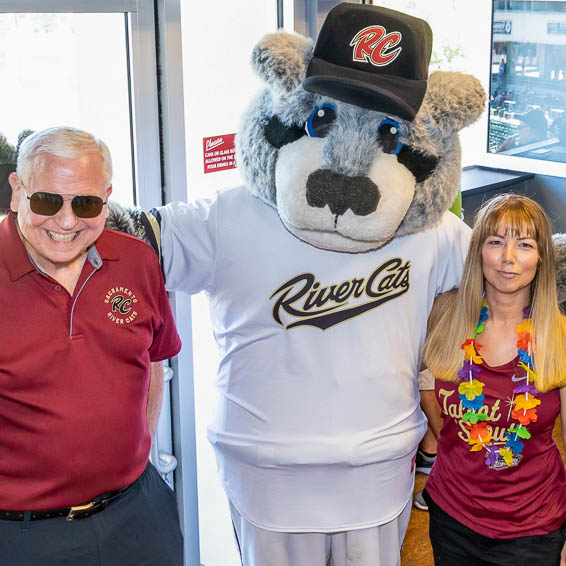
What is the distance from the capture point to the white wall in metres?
2.37

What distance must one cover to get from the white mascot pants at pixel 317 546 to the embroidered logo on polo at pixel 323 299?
22.2 inches

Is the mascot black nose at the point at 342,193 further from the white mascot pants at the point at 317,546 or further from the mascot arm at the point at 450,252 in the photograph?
the white mascot pants at the point at 317,546

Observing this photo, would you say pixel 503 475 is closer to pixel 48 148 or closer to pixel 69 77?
pixel 48 148

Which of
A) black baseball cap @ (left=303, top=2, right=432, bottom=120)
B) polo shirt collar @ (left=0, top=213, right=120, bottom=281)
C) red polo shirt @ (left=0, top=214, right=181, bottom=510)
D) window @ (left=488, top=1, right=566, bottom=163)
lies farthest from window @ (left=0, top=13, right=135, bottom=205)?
window @ (left=488, top=1, right=566, bottom=163)

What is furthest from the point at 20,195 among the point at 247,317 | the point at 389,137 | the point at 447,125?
the point at 447,125

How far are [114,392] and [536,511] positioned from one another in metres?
1.08

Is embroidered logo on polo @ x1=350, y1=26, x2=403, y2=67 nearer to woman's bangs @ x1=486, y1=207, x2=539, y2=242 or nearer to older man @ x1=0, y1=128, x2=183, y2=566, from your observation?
woman's bangs @ x1=486, y1=207, x2=539, y2=242

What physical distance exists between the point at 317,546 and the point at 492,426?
55cm

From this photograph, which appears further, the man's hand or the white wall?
the white wall

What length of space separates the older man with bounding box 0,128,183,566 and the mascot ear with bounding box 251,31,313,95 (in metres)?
0.41

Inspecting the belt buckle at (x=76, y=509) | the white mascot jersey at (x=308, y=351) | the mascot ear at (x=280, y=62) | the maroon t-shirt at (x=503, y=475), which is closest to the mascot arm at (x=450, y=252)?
the white mascot jersey at (x=308, y=351)

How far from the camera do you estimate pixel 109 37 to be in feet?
7.45

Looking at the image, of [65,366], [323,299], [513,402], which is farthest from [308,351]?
[65,366]

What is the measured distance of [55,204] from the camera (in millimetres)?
1716
